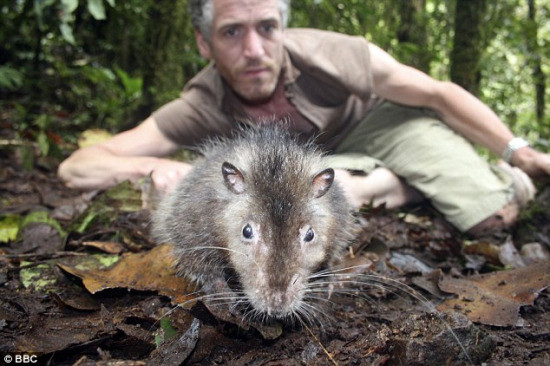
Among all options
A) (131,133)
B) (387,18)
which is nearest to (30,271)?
(131,133)

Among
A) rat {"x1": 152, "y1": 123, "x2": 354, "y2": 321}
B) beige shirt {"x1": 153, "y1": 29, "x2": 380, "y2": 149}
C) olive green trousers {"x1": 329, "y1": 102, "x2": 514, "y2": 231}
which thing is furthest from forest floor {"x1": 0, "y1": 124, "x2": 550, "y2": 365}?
beige shirt {"x1": 153, "y1": 29, "x2": 380, "y2": 149}

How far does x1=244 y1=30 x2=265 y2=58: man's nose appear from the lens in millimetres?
4168

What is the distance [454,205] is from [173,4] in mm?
5013

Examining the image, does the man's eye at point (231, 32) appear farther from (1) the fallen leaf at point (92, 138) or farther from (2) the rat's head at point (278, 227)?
(1) the fallen leaf at point (92, 138)

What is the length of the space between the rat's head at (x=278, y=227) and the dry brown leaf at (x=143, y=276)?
0.51 metres

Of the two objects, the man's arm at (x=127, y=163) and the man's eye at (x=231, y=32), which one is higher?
the man's eye at (x=231, y=32)

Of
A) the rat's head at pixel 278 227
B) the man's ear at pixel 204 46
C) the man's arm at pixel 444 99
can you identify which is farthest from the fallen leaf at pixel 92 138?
the rat's head at pixel 278 227

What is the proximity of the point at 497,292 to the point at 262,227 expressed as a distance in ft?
5.39

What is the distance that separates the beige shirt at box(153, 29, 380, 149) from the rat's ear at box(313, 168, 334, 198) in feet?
6.96

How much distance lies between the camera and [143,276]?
2.66 m

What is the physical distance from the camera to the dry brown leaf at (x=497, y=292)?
2.40m

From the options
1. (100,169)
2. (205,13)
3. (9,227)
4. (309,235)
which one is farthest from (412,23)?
(9,227)

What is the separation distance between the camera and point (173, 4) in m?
6.43

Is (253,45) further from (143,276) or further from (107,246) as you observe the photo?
(143,276)
